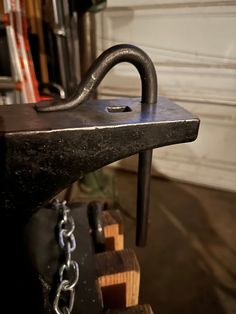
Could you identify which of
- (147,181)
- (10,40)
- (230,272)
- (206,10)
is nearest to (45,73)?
(10,40)

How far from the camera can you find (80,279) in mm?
469

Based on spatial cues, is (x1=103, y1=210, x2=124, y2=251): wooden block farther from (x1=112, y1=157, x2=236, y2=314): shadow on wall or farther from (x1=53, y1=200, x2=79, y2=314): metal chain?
(x1=112, y1=157, x2=236, y2=314): shadow on wall

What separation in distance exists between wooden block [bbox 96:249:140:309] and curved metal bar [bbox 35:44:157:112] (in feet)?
1.01

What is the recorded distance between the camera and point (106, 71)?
1.37 feet

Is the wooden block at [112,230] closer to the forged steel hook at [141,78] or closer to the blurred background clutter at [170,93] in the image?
the forged steel hook at [141,78]

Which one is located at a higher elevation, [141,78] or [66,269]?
[141,78]

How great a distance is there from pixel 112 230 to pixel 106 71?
373 millimetres

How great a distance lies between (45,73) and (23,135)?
1.40m

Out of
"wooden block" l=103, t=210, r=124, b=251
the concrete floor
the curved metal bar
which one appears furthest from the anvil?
the concrete floor

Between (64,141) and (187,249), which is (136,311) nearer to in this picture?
(64,141)

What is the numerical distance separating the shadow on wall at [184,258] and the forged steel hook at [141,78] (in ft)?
2.73

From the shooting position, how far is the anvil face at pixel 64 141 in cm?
37

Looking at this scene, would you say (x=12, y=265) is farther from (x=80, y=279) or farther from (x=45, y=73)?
(x=45, y=73)

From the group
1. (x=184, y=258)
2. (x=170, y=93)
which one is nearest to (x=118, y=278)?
(x=184, y=258)
